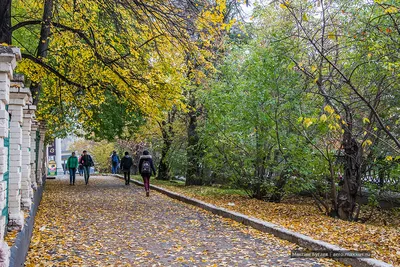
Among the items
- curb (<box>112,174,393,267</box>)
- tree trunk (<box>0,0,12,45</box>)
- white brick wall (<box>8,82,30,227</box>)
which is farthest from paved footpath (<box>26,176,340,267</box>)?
tree trunk (<box>0,0,12,45</box>)

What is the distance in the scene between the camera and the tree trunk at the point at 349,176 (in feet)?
38.4

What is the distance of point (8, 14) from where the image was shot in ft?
34.8

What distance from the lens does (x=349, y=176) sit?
1205 centimetres

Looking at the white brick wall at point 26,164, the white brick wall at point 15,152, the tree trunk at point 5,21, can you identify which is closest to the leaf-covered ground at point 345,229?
the white brick wall at point 15,152

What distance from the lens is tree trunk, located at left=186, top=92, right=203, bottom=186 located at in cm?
1986

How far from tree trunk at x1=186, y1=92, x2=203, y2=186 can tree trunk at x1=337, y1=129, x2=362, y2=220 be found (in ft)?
27.2

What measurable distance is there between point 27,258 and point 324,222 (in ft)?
22.0

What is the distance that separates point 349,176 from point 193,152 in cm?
953

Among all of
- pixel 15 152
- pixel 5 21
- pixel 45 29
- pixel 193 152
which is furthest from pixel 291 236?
pixel 193 152

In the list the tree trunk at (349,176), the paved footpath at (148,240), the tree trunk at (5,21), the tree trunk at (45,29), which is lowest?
the paved footpath at (148,240)

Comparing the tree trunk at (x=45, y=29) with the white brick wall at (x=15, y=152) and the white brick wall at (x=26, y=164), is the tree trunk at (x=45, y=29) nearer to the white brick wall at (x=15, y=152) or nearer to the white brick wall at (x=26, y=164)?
the white brick wall at (x=26, y=164)

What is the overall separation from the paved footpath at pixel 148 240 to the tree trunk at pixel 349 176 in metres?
3.62

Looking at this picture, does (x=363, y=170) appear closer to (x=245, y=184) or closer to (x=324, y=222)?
(x=324, y=222)

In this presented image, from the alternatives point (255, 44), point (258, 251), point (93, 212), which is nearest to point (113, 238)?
point (258, 251)
